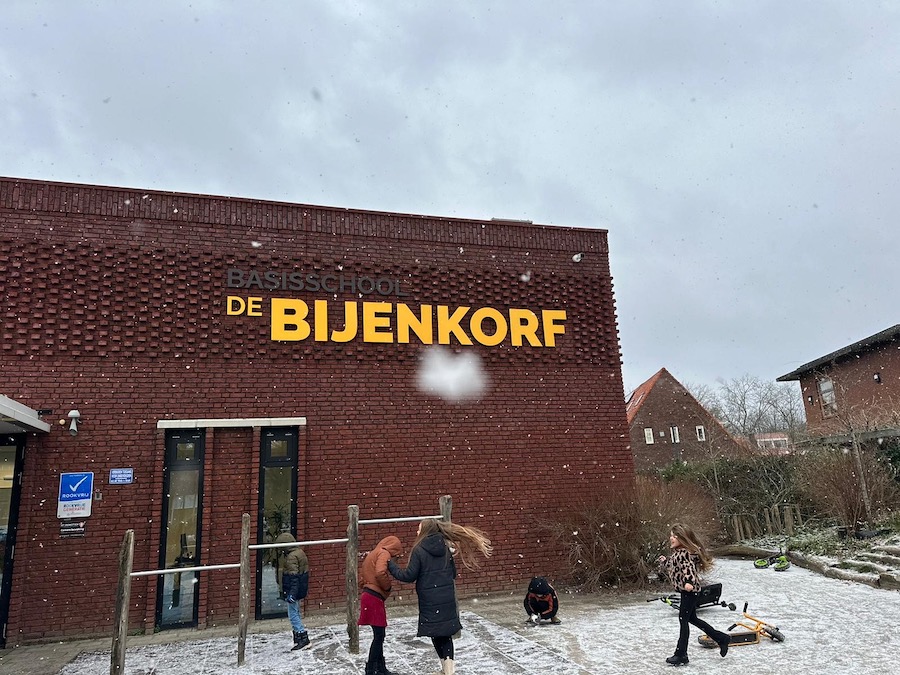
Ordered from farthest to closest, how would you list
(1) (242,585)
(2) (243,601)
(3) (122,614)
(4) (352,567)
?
(4) (352,567)
(1) (242,585)
(2) (243,601)
(3) (122,614)

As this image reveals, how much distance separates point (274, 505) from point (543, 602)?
15.6 feet

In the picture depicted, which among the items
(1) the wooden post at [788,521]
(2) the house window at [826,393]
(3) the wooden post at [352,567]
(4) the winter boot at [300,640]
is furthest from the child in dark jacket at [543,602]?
(2) the house window at [826,393]

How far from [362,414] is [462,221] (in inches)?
180

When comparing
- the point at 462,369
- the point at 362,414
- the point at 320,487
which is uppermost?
the point at 462,369

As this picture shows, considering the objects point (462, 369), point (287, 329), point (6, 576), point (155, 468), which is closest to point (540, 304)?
point (462, 369)

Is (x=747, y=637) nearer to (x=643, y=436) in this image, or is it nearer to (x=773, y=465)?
(x=773, y=465)

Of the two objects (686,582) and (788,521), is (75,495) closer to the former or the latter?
(686,582)

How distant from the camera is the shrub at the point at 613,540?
10734 mm

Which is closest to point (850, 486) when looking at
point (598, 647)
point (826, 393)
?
point (598, 647)

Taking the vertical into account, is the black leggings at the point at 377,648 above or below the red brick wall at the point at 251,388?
below

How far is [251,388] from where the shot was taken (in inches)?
406

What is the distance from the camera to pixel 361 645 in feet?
25.4

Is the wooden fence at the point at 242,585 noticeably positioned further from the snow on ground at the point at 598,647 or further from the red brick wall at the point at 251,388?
the red brick wall at the point at 251,388

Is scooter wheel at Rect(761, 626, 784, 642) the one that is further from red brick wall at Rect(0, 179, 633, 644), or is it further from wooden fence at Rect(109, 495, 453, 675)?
red brick wall at Rect(0, 179, 633, 644)
